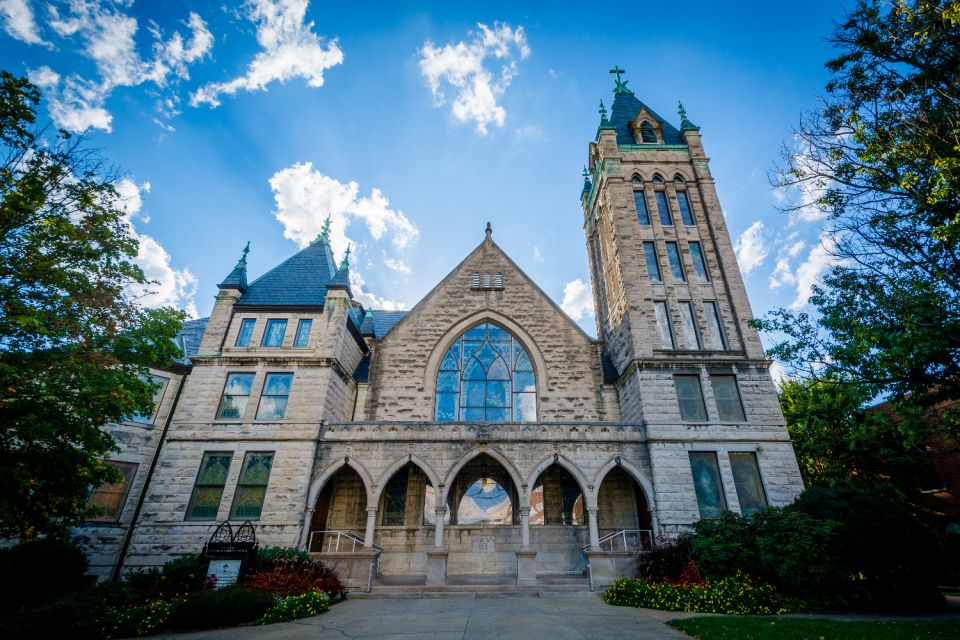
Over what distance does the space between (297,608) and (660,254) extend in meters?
19.5

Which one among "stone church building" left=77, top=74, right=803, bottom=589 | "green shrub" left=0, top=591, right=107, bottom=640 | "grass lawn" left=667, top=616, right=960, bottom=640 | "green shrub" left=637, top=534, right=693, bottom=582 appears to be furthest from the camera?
"stone church building" left=77, top=74, right=803, bottom=589

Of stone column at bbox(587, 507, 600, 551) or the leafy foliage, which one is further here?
stone column at bbox(587, 507, 600, 551)

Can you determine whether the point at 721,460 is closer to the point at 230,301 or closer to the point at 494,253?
the point at 494,253

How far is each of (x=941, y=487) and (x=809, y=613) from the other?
17.5 meters

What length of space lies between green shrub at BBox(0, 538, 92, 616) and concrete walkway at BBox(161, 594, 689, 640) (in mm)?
4510

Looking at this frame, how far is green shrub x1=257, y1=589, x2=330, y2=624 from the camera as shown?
9867 mm

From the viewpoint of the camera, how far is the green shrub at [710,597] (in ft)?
34.8

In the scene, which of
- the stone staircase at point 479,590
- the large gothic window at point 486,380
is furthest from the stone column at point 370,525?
the large gothic window at point 486,380

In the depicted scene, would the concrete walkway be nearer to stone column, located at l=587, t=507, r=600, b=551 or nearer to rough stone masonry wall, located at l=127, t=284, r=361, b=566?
stone column, located at l=587, t=507, r=600, b=551

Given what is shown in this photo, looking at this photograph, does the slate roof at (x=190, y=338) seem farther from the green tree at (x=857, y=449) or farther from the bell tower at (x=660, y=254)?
the green tree at (x=857, y=449)

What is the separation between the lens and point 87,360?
9242mm


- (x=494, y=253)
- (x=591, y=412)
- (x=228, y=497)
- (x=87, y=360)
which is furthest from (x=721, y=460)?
(x=87, y=360)

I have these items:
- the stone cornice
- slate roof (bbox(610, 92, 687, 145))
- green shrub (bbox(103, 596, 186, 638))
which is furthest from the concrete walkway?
slate roof (bbox(610, 92, 687, 145))

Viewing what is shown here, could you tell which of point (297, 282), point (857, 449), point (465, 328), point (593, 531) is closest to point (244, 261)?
point (297, 282)
